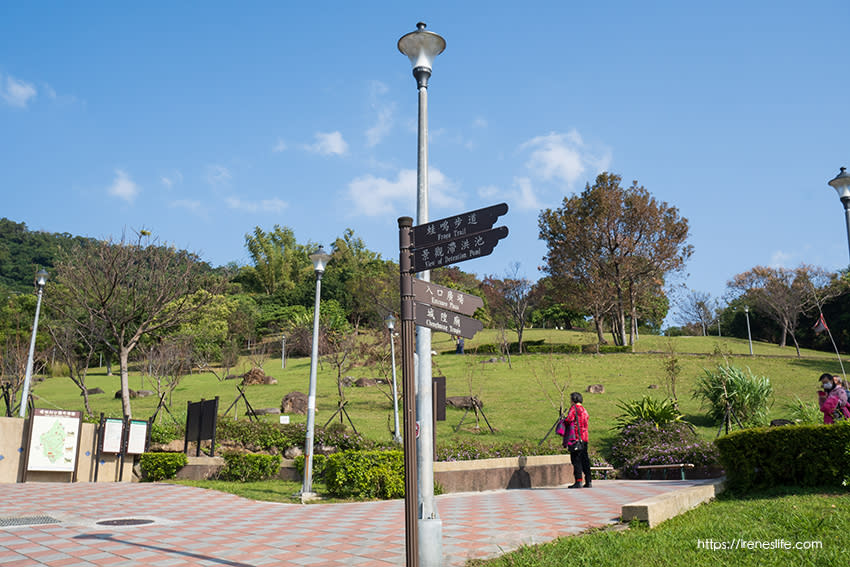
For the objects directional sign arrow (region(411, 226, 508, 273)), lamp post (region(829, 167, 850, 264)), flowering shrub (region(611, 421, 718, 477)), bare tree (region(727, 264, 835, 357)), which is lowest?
flowering shrub (region(611, 421, 718, 477))

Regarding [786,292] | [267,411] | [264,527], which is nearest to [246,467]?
[264,527]

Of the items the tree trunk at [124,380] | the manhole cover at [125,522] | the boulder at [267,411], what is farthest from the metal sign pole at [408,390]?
the boulder at [267,411]

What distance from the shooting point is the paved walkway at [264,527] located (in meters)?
5.66

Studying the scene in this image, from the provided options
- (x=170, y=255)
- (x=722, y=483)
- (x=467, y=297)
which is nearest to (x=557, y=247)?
(x=170, y=255)

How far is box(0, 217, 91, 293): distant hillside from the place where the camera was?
6331cm

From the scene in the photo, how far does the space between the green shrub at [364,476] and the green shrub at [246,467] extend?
145 inches

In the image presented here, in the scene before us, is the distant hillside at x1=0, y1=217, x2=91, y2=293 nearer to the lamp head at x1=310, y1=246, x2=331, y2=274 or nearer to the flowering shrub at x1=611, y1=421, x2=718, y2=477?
the lamp head at x1=310, y1=246, x2=331, y2=274

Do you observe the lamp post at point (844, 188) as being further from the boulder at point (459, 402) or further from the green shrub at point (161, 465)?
the green shrub at point (161, 465)

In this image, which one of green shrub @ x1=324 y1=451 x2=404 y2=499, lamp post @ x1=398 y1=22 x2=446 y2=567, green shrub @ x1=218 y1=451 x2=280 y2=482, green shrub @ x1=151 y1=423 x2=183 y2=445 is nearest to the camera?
lamp post @ x1=398 y1=22 x2=446 y2=567

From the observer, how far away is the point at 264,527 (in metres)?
7.43

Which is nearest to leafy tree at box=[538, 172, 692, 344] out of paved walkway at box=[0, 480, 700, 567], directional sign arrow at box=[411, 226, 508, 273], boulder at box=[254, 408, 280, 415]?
boulder at box=[254, 408, 280, 415]

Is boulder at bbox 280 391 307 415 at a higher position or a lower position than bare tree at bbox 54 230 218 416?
lower

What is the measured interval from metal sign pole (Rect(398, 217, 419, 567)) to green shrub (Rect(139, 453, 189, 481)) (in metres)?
11.1

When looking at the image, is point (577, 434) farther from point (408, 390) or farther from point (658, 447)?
point (408, 390)
